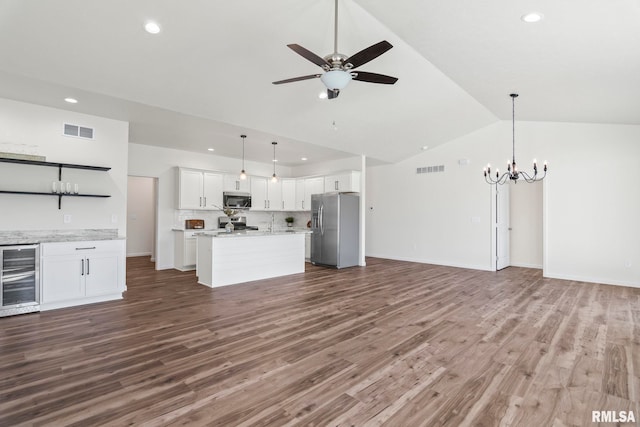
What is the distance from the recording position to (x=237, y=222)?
8.29 metres

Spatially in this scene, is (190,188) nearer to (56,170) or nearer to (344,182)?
(56,170)

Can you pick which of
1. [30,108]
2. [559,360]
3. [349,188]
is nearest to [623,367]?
[559,360]

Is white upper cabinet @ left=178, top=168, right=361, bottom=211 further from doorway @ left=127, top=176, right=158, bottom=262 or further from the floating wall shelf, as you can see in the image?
doorway @ left=127, top=176, right=158, bottom=262

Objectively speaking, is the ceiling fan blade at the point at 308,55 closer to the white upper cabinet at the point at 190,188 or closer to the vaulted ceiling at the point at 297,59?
the vaulted ceiling at the point at 297,59

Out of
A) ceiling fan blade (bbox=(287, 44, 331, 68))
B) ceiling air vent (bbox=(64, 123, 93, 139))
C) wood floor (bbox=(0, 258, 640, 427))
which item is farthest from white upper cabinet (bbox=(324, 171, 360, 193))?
ceiling air vent (bbox=(64, 123, 93, 139))

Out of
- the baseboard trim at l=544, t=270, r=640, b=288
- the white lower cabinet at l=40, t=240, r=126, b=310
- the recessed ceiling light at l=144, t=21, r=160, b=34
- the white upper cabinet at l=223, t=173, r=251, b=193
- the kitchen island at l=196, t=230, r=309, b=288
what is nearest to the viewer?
the recessed ceiling light at l=144, t=21, r=160, b=34

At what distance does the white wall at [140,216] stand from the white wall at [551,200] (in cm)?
722

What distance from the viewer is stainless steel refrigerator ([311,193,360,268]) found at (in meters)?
7.34

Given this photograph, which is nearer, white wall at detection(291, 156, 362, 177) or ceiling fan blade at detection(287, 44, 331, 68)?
ceiling fan blade at detection(287, 44, 331, 68)

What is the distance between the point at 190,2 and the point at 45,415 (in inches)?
132

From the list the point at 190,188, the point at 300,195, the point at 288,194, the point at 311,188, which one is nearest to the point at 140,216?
the point at 190,188

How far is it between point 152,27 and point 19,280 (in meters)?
3.51

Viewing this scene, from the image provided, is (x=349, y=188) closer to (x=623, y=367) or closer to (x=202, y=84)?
(x=202, y=84)

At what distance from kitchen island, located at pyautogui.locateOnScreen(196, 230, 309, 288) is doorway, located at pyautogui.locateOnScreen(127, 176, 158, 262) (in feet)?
14.8
